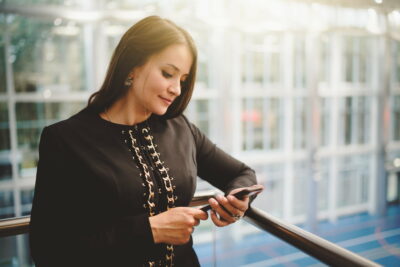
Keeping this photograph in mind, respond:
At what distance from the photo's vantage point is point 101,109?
3.63 ft

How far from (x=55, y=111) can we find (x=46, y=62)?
634mm

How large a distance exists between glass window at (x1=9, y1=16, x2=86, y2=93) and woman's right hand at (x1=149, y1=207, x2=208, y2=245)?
12.5 feet

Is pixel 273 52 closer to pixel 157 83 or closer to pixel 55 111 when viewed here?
pixel 55 111

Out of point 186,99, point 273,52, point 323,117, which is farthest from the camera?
point 323,117

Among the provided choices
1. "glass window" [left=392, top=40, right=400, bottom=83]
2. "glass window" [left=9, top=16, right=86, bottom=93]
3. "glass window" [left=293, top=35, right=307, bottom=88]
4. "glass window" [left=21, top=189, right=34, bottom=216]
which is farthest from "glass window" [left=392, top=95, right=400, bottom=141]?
"glass window" [left=21, top=189, right=34, bottom=216]

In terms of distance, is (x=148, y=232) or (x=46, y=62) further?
(x=46, y=62)

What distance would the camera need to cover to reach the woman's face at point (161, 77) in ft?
3.47

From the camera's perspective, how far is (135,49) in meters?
1.07

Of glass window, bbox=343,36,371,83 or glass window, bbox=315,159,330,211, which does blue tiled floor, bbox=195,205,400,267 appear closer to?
glass window, bbox=315,159,330,211

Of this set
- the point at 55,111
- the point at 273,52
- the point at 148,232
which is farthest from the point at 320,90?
the point at 148,232

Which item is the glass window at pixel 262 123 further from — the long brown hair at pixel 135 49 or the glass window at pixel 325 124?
the long brown hair at pixel 135 49

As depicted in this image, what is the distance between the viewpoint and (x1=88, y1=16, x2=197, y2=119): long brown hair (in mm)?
1052

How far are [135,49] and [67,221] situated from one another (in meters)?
0.55

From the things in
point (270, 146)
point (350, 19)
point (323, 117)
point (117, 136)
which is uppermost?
point (350, 19)
